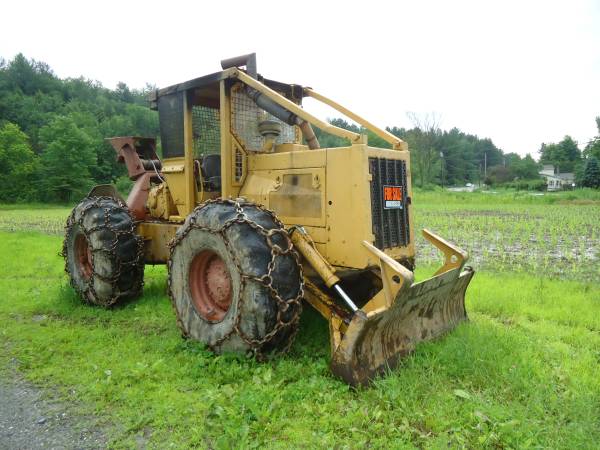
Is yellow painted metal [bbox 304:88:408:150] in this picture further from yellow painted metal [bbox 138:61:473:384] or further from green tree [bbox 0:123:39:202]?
green tree [bbox 0:123:39:202]

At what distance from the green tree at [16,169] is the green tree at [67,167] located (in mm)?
1396

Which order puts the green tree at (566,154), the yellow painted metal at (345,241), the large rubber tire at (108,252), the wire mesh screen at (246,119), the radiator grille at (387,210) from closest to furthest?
the yellow painted metal at (345,241) → the radiator grille at (387,210) → the wire mesh screen at (246,119) → the large rubber tire at (108,252) → the green tree at (566,154)

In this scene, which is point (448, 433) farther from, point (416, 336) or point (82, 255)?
point (82, 255)

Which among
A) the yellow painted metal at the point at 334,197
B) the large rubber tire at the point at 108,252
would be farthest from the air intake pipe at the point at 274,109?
the large rubber tire at the point at 108,252

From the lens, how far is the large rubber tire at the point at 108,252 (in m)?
5.62

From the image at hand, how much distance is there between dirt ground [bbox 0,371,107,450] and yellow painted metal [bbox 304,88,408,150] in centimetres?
375

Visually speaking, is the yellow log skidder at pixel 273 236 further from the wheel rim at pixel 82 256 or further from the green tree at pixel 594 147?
the green tree at pixel 594 147

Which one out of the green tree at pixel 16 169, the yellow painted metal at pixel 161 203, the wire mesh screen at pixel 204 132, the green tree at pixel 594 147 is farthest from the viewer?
the green tree at pixel 594 147

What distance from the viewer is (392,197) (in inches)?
175

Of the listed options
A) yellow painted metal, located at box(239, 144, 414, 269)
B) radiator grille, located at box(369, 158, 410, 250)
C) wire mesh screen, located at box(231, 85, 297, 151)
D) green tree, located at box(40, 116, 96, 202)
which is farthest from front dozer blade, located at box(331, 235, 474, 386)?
green tree, located at box(40, 116, 96, 202)

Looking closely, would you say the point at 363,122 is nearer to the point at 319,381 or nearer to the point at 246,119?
the point at 246,119

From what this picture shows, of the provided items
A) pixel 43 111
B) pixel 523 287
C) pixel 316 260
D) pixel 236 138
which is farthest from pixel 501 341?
pixel 43 111

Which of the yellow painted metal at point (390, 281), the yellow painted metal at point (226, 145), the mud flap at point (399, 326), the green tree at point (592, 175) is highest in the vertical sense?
the green tree at point (592, 175)

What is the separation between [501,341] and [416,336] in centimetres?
81
